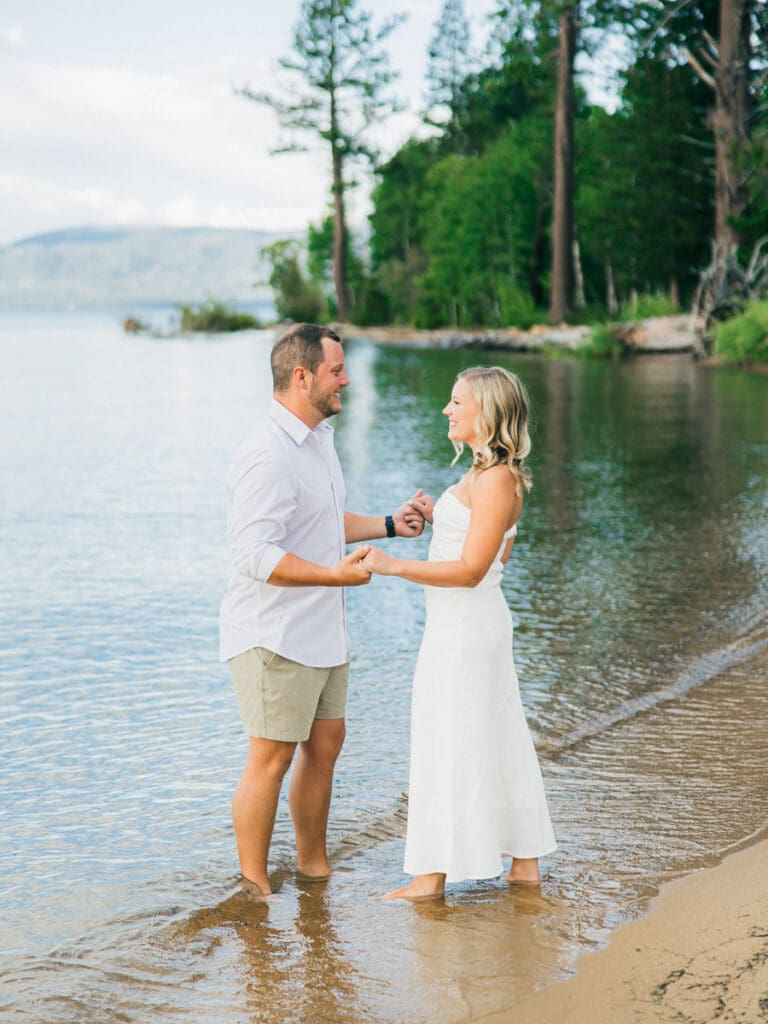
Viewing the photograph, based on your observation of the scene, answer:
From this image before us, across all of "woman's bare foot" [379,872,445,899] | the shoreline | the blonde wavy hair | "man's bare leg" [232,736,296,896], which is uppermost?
the shoreline

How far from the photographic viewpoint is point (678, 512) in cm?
1191

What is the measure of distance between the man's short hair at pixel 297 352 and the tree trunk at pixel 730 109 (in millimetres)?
28924

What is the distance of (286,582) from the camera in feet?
13.4

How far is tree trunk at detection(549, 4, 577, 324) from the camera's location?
4231 centimetres

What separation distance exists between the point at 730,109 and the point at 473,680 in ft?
104

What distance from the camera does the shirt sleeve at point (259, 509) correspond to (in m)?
4.09

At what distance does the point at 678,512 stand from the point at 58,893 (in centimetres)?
842

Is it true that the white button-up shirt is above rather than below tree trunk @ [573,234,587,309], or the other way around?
below

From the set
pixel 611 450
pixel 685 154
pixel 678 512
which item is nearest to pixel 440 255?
pixel 685 154

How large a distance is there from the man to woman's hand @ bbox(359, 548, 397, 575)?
0.02 metres

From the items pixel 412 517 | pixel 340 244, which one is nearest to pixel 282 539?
pixel 412 517

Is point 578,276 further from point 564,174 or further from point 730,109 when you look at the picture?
point 730,109

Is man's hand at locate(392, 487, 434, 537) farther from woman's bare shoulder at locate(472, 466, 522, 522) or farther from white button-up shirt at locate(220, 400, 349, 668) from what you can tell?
woman's bare shoulder at locate(472, 466, 522, 522)

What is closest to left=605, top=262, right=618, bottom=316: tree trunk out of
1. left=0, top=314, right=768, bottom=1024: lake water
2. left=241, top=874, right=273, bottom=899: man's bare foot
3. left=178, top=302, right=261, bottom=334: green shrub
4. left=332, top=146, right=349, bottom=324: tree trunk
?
left=332, top=146, right=349, bottom=324: tree trunk
